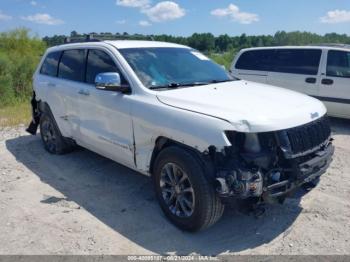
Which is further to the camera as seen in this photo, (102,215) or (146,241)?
(102,215)

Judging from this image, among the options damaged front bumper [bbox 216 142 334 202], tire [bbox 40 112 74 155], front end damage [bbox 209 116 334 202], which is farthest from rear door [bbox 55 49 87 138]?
damaged front bumper [bbox 216 142 334 202]

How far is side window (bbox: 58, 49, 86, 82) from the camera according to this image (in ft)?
17.8

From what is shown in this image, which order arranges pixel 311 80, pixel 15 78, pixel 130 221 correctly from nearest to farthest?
pixel 130 221 < pixel 311 80 < pixel 15 78

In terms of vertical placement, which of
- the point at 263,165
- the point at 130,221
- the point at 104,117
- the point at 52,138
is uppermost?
the point at 104,117

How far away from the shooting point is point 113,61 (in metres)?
4.70

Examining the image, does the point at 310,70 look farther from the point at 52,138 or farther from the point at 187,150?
the point at 187,150

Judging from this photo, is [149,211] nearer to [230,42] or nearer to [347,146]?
[347,146]

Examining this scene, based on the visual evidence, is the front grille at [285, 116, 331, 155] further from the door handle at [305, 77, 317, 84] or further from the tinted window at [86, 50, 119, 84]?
the door handle at [305, 77, 317, 84]

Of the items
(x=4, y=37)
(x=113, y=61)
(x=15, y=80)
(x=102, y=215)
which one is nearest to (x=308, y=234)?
(x=102, y=215)

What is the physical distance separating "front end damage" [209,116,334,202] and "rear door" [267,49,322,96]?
16.9 ft

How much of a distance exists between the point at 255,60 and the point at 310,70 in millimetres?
1571

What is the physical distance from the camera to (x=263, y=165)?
3426mm

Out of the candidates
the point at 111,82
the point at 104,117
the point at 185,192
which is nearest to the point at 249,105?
the point at 185,192

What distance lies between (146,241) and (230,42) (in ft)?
206
